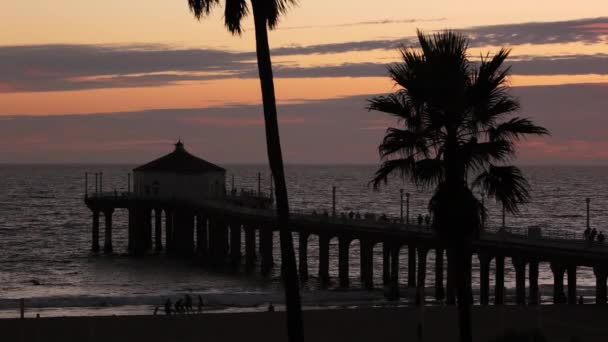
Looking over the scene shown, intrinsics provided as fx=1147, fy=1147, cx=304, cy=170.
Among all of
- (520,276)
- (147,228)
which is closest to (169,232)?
(147,228)

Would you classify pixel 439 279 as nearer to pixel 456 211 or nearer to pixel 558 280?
pixel 558 280

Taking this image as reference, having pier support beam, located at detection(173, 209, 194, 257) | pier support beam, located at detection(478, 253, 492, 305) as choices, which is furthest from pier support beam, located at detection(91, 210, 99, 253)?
pier support beam, located at detection(478, 253, 492, 305)

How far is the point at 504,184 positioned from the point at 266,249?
56.3 metres

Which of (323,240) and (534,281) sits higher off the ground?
(323,240)

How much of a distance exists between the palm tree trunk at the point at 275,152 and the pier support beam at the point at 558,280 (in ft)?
99.0

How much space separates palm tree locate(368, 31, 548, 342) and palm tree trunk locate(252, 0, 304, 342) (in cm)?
176

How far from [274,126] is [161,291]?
4835 cm

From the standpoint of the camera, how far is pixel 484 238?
5109cm

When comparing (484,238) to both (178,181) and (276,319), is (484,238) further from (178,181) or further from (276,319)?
(178,181)

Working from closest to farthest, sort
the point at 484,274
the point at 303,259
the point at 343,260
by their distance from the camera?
the point at 484,274 → the point at 343,260 → the point at 303,259

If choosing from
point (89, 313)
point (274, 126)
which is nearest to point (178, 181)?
point (89, 313)

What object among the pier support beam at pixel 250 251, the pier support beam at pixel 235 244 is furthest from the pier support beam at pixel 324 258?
the pier support beam at pixel 235 244

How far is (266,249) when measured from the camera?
72750 mm

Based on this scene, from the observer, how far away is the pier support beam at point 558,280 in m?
46.8
